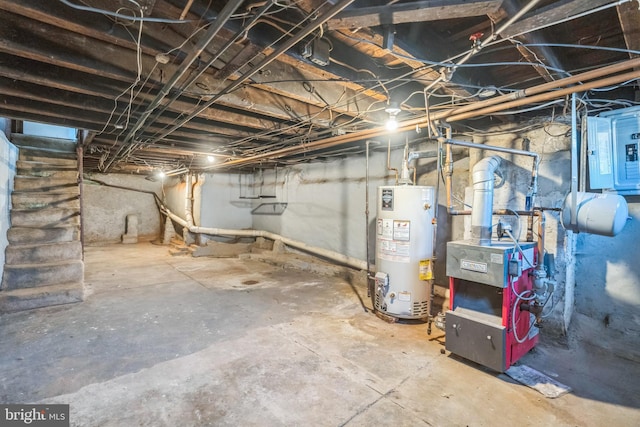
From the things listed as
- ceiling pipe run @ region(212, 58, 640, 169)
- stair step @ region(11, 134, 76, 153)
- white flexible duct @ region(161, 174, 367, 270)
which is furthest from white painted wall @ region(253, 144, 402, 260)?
stair step @ region(11, 134, 76, 153)

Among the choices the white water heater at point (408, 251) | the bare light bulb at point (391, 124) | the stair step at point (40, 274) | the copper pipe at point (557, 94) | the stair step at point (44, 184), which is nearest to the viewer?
the copper pipe at point (557, 94)

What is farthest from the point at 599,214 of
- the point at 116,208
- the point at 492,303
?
the point at 116,208

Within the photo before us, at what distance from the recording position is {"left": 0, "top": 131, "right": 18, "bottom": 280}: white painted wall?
3262 millimetres

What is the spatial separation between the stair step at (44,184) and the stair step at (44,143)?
0.53m

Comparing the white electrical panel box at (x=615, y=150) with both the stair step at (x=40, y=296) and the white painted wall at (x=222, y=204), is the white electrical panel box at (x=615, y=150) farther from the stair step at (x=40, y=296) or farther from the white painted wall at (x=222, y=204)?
the white painted wall at (x=222, y=204)

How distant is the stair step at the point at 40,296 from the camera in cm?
309

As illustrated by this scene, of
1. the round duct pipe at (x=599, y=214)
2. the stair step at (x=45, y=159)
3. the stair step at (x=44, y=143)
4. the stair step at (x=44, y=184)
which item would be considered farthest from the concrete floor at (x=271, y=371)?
the stair step at (x=44, y=143)

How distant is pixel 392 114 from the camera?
2.46 metres

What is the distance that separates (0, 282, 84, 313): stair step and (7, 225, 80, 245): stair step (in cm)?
63

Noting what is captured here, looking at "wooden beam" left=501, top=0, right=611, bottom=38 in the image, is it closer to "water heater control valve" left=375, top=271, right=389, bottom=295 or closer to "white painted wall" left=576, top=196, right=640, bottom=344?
"white painted wall" left=576, top=196, right=640, bottom=344

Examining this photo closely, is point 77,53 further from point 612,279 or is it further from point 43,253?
point 612,279

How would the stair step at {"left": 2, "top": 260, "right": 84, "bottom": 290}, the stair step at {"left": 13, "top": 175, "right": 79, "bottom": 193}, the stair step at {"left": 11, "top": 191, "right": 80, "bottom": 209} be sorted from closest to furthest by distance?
1. the stair step at {"left": 2, "top": 260, "right": 84, "bottom": 290}
2. the stair step at {"left": 11, "top": 191, "right": 80, "bottom": 209}
3. the stair step at {"left": 13, "top": 175, "right": 79, "bottom": 193}

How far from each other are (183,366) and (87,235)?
8.04 meters

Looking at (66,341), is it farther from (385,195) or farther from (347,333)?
(385,195)
